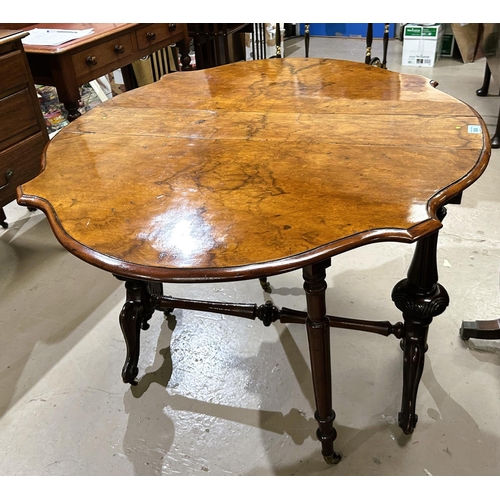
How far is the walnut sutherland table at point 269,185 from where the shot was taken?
98cm

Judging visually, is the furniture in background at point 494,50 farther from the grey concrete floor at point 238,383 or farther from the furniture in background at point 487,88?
the grey concrete floor at point 238,383

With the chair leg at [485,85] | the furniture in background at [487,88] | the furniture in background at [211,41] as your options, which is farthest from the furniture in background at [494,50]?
the furniture in background at [211,41]

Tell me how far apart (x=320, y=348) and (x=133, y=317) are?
0.66 meters

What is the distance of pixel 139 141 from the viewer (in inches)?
55.9

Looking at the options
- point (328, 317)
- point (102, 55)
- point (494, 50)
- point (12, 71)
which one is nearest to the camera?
point (328, 317)

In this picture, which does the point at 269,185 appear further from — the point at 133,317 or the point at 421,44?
the point at 421,44

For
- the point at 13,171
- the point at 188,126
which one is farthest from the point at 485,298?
the point at 13,171

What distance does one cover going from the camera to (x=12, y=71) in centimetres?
195

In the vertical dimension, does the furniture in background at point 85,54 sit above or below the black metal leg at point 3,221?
above

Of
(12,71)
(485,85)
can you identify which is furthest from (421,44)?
(12,71)

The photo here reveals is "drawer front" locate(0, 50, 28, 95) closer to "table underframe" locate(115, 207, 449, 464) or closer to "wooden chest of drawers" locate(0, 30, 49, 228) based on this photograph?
"wooden chest of drawers" locate(0, 30, 49, 228)

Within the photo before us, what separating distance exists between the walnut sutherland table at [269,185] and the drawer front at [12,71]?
21.3 inches

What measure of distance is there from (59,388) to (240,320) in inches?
27.1

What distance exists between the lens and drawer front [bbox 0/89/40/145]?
1964 millimetres
